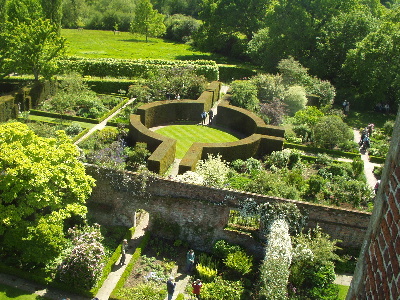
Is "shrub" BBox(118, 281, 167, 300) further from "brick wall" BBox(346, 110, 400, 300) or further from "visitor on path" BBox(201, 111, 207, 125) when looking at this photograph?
"visitor on path" BBox(201, 111, 207, 125)

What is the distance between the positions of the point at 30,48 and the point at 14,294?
2324cm

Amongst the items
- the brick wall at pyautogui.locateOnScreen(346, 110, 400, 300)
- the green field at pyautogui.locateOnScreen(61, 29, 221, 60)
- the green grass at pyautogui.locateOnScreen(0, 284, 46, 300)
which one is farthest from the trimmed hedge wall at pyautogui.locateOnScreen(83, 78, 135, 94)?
the brick wall at pyautogui.locateOnScreen(346, 110, 400, 300)

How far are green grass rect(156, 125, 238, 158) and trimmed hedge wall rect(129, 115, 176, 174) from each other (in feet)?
9.36

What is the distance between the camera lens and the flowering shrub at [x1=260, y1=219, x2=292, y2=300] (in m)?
15.4

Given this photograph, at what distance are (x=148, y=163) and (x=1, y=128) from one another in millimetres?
8182

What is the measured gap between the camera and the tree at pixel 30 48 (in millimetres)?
33219

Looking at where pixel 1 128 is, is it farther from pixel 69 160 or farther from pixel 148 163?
pixel 148 163

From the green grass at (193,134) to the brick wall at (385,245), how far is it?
24.6 m

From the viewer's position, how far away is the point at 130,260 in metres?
17.3

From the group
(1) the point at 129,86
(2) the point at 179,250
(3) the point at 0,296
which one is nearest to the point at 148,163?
(2) the point at 179,250

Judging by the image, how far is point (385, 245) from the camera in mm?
3160

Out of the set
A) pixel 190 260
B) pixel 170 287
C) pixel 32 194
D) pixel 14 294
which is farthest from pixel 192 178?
pixel 14 294

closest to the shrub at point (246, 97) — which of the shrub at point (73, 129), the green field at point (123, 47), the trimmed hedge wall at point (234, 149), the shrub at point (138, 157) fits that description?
the trimmed hedge wall at point (234, 149)

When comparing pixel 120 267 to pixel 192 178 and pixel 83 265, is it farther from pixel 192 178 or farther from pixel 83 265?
pixel 192 178
